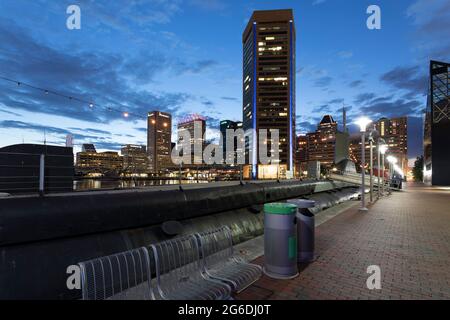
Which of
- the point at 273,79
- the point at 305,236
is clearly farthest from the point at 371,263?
the point at 273,79

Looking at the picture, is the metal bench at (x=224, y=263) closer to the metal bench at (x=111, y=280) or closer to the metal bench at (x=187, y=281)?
the metal bench at (x=187, y=281)

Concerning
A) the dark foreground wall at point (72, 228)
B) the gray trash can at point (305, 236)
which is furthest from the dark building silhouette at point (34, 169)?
the gray trash can at point (305, 236)

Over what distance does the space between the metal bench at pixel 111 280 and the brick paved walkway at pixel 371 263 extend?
5.18ft

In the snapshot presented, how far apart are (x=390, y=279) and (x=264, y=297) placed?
8.33 feet

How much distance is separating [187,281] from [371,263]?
4.10m

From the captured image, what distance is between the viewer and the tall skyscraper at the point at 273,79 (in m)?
142

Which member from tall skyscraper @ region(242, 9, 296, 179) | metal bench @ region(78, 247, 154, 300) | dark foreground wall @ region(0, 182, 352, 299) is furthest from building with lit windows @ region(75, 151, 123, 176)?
tall skyscraper @ region(242, 9, 296, 179)

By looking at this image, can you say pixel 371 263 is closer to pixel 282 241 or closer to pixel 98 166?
pixel 282 241

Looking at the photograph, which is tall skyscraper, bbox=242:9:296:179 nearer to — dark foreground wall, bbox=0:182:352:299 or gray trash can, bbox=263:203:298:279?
dark foreground wall, bbox=0:182:352:299

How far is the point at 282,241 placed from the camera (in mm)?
4941

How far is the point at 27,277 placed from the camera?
3930 millimetres
